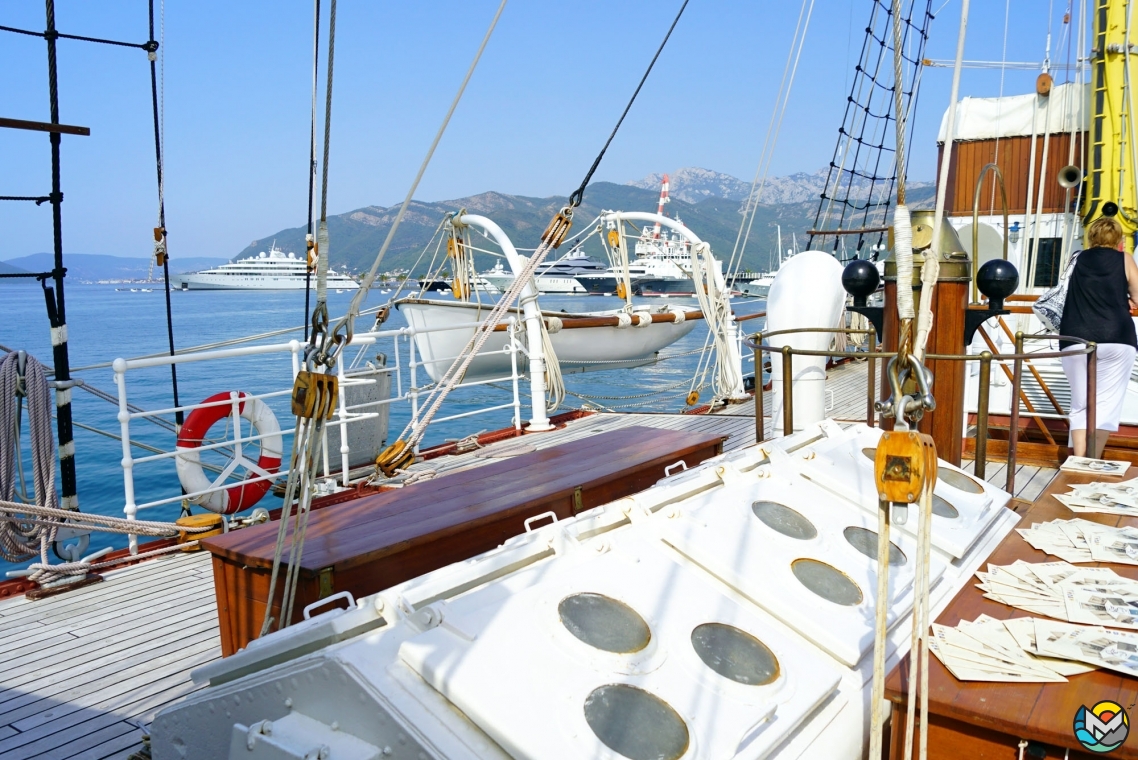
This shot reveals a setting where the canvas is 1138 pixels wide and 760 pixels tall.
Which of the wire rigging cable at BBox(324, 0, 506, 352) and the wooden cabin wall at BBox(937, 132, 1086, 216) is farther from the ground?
the wooden cabin wall at BBox(937, 132, 1086, 216)

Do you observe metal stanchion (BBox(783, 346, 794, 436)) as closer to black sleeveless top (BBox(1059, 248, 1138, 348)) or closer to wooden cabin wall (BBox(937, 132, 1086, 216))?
black sleeveless top (BBox(1059, 248, 1138, 348))

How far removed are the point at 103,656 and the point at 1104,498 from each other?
4.11 meters

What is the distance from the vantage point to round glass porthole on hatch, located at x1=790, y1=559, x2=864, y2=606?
2383mm

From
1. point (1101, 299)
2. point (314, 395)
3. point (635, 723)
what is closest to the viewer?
point (635, 723)

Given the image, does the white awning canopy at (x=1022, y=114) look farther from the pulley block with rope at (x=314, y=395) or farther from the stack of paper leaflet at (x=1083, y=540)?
the pulley block with rope at (x=314, y=395)

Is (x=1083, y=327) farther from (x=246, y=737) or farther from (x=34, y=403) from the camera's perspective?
(x=34, y=403)

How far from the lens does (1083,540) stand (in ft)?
9.75

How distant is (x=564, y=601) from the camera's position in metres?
1.99

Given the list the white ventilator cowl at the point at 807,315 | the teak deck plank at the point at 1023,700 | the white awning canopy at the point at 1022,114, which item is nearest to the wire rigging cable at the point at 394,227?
the teak deck plank at the point at 1023,700

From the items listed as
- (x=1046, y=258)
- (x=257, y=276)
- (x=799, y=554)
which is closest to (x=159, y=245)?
(x=799, y=554)

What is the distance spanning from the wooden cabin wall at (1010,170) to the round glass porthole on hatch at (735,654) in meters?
11.4

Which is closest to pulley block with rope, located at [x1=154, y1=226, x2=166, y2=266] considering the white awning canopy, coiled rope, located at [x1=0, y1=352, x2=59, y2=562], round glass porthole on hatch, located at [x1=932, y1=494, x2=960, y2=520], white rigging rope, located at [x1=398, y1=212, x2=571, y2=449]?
coiled rope, located at [x1=0, y1=352, x2=59, y2=562]

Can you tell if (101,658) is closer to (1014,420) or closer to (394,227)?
(394,227)

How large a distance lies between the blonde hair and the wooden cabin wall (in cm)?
808
